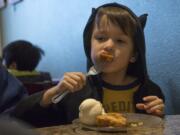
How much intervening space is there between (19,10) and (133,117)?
8.78 feet

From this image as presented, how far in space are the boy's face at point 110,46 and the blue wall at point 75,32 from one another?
22cm

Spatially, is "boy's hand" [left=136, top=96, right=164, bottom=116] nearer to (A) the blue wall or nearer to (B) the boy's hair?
(A) the blue wall

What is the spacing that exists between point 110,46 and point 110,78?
106mm

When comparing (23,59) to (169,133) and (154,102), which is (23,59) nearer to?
(154,102)

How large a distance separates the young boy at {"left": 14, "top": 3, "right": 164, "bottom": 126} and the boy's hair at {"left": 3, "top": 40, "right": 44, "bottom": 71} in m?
1.39

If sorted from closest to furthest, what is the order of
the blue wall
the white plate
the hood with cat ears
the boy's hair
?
the white plate < the hood with cat ears < the blue wall < the boy's hair

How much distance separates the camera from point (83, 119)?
557 millimetres

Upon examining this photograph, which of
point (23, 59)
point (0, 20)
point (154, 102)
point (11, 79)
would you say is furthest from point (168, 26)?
point (0, 20)

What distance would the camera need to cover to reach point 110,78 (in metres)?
0.83

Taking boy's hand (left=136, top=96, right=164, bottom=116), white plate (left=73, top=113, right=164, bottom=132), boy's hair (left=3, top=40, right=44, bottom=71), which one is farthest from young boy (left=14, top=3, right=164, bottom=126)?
boy's hair (left=3, top=40, right=44, bottom=71)

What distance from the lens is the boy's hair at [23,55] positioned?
2.22 m

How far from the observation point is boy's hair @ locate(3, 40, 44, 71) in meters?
2.22

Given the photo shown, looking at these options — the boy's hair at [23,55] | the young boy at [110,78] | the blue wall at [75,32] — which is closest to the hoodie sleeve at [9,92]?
the young boy at [110,78]

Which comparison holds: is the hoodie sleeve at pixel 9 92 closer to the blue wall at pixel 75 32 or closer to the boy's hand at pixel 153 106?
the boy's hand at pixel 153 106
